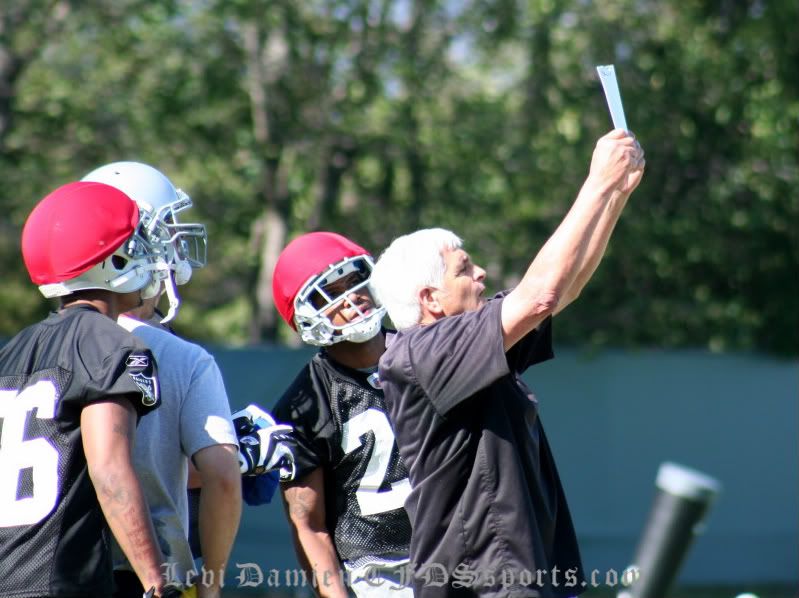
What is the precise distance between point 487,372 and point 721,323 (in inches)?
309

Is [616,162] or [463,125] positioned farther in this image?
[463,125]

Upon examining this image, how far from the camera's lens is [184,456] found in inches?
124

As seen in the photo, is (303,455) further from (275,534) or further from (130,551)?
(275,534)

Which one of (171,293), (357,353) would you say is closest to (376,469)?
(357,353)

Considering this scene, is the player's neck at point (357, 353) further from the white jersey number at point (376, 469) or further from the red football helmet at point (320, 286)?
the white jersey number at point (376, 469)

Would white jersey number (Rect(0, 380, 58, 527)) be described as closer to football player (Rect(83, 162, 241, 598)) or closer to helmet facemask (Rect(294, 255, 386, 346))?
football player (Rect(83, 162, 241, 598))

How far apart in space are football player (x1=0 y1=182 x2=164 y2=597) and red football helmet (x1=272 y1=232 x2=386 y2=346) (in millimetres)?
1015

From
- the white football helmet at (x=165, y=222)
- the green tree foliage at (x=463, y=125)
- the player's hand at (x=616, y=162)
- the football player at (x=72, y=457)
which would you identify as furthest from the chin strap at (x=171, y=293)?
the green tree foliage at (x=463, y=125)

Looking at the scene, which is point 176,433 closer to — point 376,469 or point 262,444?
point 262,444

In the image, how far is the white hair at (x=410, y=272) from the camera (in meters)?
3.16

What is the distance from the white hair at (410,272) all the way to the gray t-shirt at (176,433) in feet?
1.73

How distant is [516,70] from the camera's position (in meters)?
11.9

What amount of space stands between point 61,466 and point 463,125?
849 cm

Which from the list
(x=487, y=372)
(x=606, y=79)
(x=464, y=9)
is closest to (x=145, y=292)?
(x=487, y=372)
